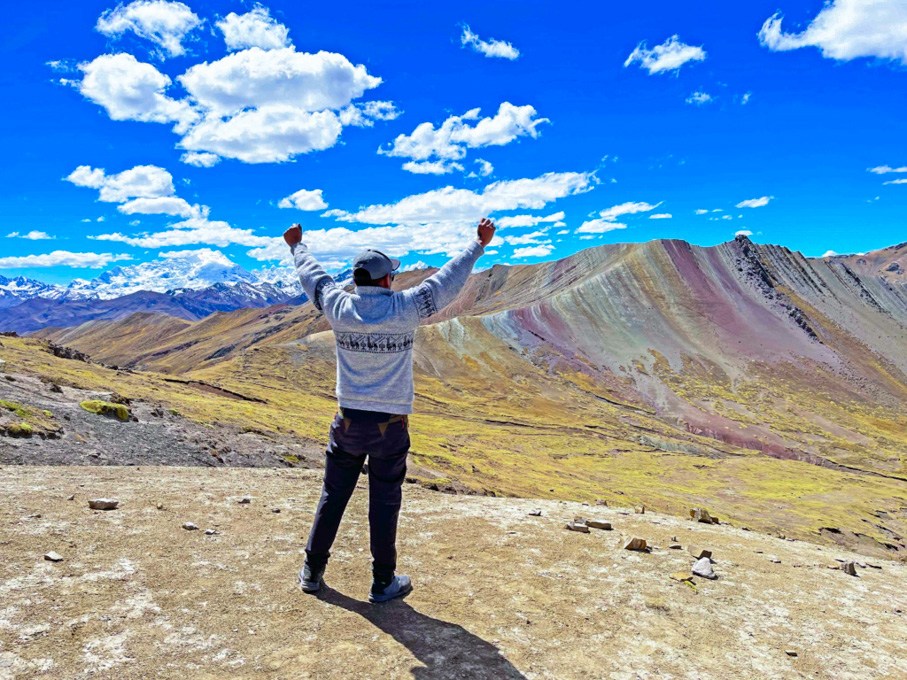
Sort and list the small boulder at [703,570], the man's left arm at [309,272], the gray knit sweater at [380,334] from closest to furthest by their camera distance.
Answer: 1. the gray knit sweater at [380,334]
2. the man's left arm at [309,272]
3. the small boulder at [703,570]

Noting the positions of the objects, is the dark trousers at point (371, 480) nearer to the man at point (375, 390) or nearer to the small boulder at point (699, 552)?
the man at point (375, 390)

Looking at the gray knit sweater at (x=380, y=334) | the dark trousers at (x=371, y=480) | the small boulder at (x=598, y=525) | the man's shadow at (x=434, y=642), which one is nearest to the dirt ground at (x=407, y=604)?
the man's shadow at (x=434, y=642)

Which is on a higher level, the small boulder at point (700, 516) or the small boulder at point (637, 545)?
the small boulder at point (637, 545)

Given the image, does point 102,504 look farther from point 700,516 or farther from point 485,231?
point 700,516

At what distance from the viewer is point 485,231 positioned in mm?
5008

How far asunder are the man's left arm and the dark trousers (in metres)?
1.17

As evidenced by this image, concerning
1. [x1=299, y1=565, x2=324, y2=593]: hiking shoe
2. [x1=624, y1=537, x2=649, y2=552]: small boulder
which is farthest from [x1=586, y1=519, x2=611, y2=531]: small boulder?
[x1=299, y1=565, x2=324, y2=593]: hiking shoe

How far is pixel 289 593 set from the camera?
4820 mm

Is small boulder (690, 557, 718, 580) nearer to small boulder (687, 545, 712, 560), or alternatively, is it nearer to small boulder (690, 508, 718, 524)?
small boulder (687, 545, 712, 560)

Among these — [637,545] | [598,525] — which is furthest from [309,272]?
[598,525]

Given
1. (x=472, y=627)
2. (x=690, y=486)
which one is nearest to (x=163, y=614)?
(x=472, y=627)

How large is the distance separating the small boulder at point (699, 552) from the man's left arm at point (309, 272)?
18.8 ft

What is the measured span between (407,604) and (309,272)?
3.28 m

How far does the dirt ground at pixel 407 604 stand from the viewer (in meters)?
3.79
